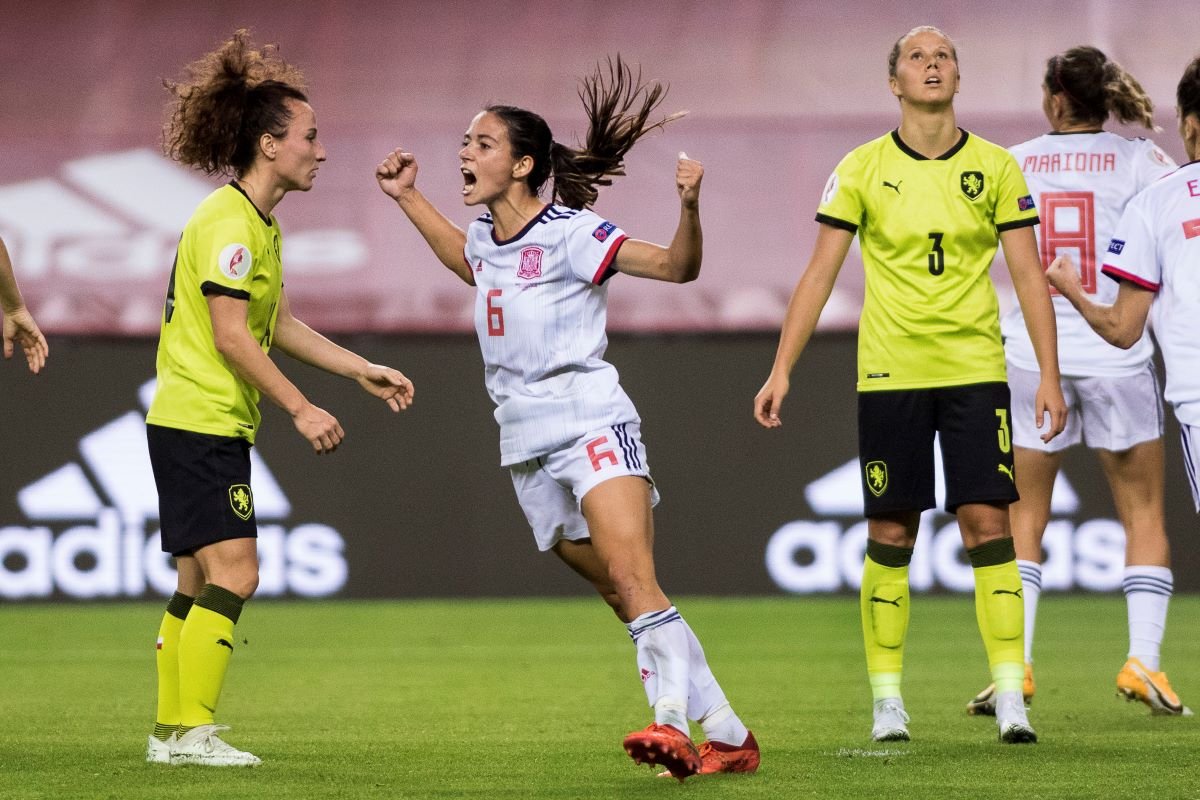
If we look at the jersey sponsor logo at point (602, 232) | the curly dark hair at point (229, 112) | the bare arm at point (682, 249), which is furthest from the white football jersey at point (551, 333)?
the curly dark hair at point (229, 112)

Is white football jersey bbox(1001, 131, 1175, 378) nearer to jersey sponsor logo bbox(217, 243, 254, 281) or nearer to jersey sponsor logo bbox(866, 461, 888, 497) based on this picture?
jersey sponsor logo bbox(866, 461, 888, 497)

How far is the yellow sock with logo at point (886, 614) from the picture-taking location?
17.9ft

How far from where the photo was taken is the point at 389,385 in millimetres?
5133

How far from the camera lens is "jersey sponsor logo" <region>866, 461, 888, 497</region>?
5395 millimetres

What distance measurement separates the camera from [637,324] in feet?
40.6

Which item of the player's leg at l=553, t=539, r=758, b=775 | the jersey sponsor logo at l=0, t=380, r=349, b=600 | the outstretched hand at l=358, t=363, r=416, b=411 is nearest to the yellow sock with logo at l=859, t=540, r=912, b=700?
the player's leg at l=553, t=539, r=758, b=775

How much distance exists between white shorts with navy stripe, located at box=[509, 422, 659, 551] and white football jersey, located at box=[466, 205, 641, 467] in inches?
1.4

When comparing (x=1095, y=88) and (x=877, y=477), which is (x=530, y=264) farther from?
(x=1095, y=88)

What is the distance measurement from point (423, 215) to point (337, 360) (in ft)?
1.64

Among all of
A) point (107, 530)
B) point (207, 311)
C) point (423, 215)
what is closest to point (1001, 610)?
point (423, 215)

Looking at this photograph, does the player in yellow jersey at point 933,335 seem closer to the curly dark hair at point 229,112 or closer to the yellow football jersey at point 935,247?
the yellow football jersey at point 935,247

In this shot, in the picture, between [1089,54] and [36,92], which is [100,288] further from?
[1089,54]

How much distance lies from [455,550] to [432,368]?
1.13 meters

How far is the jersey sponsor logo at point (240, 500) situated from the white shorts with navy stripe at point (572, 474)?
0.74 meters
